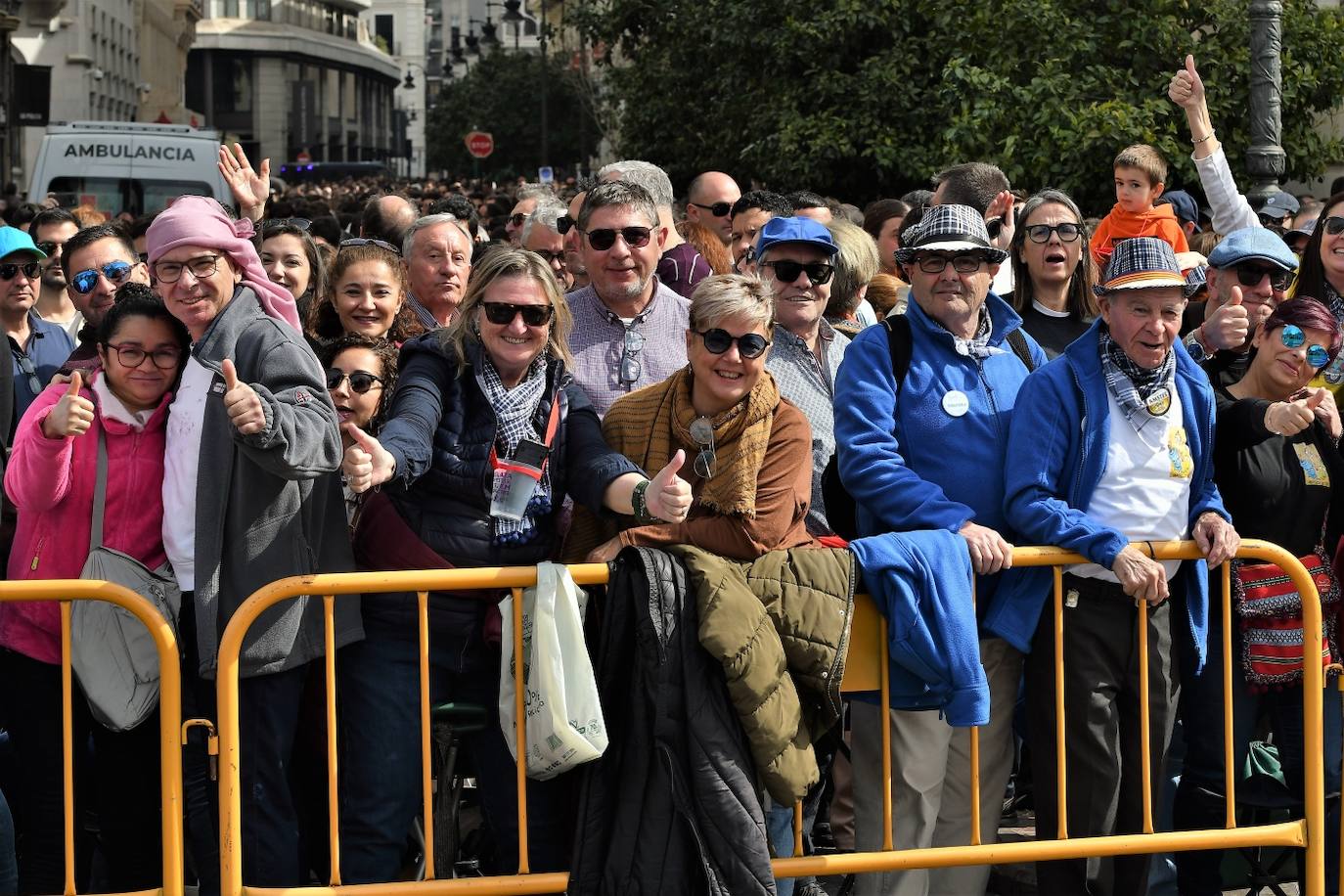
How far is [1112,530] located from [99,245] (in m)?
4.18

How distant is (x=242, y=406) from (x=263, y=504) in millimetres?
453

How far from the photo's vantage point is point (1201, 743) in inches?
198

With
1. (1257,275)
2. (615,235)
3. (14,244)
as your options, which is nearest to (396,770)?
(615,235)

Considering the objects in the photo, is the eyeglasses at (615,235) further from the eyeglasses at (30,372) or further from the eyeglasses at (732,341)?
the eyeglasses at (30,372)

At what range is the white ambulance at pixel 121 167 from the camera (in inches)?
678

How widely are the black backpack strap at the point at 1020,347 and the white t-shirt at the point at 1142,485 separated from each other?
43cm

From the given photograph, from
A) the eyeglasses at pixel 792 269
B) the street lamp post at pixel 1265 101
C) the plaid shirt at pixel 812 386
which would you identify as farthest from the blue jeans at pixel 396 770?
the street lamp post at pixel 1265 101

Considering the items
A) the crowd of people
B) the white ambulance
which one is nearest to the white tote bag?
the crowd of people

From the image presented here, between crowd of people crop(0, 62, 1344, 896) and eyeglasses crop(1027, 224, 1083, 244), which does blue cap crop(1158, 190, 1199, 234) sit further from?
crowd of people crop(0, 62, 1344, 896)

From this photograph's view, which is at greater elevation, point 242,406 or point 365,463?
point 242,406

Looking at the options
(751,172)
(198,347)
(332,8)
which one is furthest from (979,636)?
(332,8)

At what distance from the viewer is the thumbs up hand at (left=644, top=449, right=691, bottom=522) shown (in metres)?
4.24

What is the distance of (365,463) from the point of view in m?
4.18

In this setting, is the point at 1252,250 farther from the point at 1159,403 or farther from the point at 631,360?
the point at 631,360
